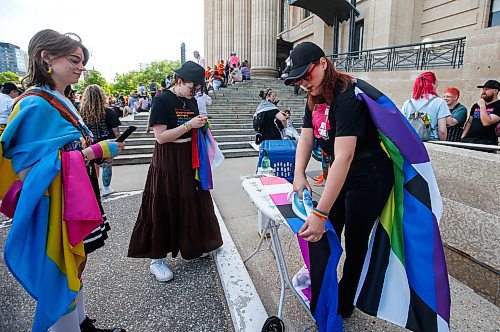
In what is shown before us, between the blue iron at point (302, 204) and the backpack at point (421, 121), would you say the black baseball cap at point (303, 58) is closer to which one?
the blue iron at point (302, 204)

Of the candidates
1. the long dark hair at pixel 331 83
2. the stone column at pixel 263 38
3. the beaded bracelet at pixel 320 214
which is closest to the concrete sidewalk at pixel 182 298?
the beaded bracelet at pixel 320 214

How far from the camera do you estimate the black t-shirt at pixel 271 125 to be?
5434mm

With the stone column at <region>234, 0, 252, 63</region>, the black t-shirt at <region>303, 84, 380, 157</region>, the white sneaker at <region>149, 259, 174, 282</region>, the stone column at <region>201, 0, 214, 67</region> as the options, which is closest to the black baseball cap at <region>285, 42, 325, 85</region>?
the black t-shirt at <region>303, 84, 380, 157</region>

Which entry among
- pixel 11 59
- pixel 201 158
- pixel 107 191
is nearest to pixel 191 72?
pixel 201 158

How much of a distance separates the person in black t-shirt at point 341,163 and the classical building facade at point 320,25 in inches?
548

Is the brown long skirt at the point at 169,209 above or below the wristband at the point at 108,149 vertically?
below

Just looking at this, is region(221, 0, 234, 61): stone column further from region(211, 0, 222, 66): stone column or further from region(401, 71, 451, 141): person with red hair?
region(401, 71, 451, 141): person with red hair

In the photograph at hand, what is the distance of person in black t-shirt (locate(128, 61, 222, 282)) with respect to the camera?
2.84 meters

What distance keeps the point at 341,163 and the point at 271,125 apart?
12.6 ft

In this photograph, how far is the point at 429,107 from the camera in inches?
150

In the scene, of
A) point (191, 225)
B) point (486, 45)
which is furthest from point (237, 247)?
point (486, 45)

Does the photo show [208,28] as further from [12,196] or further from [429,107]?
[12,196]

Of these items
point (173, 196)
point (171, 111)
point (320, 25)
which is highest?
point (320, 25)

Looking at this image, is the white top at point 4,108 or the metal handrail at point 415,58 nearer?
the white top at point 4,108
